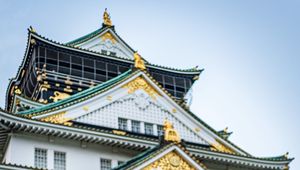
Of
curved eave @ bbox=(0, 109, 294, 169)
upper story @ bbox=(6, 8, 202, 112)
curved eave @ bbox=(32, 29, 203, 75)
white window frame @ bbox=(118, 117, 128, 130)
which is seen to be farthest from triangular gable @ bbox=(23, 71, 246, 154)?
curved eave @ bbox=(32, 29, 203, 75)

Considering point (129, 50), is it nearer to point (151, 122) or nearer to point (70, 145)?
point (151, 122)

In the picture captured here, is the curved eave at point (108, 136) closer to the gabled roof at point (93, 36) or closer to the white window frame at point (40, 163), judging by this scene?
the white window frame at point (40, 163)

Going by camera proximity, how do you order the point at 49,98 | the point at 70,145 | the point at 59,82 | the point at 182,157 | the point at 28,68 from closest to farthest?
the point at 182,157
the point at 70,145
the point at 49,98
the point at 59,82
the point at 28,68

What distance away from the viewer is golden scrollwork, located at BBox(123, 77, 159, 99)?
94.8ft

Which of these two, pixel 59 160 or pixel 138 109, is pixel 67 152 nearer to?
pixel 59 160

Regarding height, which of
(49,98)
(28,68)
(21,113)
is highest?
(28,68)

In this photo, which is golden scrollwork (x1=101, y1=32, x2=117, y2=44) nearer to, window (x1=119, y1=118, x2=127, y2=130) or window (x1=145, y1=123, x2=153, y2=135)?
window (x1=145, y1=123, x2=153, y2=135)

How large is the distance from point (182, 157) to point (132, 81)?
633cm

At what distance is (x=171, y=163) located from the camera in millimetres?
23719

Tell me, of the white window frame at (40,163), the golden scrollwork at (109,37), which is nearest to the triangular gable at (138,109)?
the white window frame at (40,163)

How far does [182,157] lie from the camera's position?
2406 centimetres

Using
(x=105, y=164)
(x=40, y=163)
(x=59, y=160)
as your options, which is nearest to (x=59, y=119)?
(x=59, y=160)

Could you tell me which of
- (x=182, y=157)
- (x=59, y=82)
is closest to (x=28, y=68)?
(x=59, y=82)

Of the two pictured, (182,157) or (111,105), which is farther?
(111,105)
